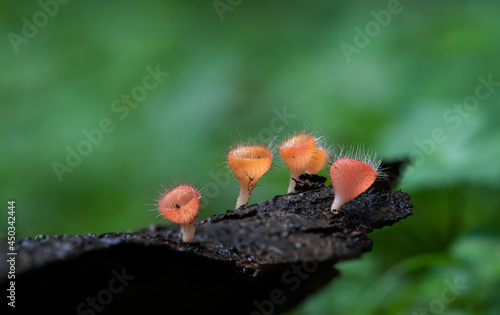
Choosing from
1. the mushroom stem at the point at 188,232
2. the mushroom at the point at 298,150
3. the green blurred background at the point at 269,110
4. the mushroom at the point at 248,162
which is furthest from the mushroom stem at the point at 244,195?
the green blurred background at the point at 269,110

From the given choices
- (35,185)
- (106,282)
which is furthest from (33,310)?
(35,185)

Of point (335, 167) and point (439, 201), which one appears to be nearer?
point (335, 167)

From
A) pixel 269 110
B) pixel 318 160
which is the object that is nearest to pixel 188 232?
pixel 318 160

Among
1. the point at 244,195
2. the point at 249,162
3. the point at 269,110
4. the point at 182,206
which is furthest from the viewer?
the point at 269,110

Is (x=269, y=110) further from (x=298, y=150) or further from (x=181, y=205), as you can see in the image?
(x=181, y=205)

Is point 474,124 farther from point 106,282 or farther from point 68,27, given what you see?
point 68,27

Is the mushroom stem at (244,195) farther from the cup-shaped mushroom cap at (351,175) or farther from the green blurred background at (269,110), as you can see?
the green blurred background at (269,110)
